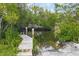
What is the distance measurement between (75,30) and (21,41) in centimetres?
51

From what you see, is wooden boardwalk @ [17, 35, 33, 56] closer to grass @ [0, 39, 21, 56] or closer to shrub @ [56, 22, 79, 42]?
grass @ [0, 39, 21, 56]

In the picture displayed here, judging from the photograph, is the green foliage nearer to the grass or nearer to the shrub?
the shrub

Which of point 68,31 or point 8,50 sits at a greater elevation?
point 68,31

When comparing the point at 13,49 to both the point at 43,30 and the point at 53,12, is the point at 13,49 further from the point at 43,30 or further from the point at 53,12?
the point at 53,12

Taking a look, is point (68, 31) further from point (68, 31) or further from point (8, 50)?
point (8, 50)

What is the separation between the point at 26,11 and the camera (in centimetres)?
189

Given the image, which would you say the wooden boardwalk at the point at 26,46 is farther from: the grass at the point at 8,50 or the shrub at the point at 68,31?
the shrub at the point at 68,31

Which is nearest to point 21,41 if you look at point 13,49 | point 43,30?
point 13,49

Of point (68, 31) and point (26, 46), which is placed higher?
point (68, 31)

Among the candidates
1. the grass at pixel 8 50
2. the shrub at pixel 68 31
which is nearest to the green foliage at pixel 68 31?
the shrub at pixel 68 31

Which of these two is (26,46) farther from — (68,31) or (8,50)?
(68,31)

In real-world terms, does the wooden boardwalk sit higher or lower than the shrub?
lower

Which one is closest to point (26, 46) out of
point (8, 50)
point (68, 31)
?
point (8, 50)

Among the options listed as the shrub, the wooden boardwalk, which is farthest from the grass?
the shrub
